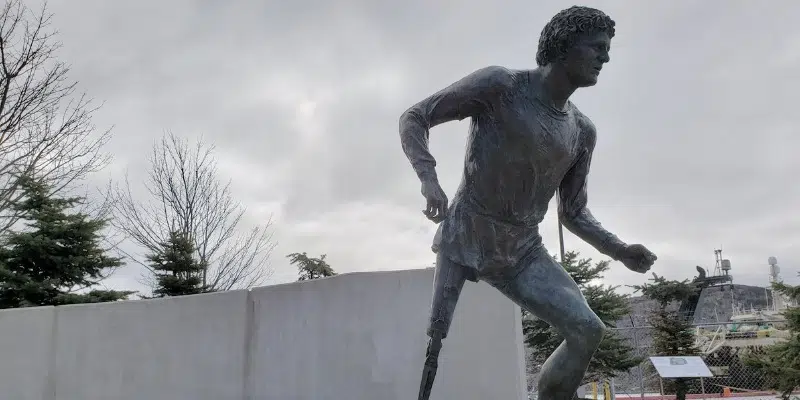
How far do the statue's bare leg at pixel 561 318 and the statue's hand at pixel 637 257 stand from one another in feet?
0.96

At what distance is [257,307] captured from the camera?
710 centimetres

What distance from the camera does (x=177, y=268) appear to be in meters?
15.0

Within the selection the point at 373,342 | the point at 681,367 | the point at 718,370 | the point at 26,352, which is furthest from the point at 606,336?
the point at 26,352

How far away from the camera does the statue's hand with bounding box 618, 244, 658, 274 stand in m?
2.72

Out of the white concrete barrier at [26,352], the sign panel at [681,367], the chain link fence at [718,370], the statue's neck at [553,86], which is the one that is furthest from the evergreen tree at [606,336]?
the statue's neck at [553,86]

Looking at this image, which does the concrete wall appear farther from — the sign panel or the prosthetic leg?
the sign panel

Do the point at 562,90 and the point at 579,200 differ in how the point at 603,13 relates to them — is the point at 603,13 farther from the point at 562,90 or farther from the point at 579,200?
the point at 579,200

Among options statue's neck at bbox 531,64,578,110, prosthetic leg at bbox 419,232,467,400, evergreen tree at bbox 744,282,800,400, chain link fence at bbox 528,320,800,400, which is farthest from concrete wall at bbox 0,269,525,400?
chain link fence at bbox 528,320,800,400

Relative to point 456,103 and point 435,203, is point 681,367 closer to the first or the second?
point 456,103

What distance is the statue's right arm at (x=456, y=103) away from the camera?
2.54 m

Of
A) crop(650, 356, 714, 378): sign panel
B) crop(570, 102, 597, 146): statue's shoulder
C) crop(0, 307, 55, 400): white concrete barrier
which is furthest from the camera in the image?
crop(650, 356, 714, 378): sign panel

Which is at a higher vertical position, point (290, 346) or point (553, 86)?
point (553, 86)

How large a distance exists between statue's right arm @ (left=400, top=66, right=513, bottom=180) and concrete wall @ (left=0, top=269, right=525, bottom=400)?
14.0 ft

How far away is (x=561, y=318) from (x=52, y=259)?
1498 centimetres
